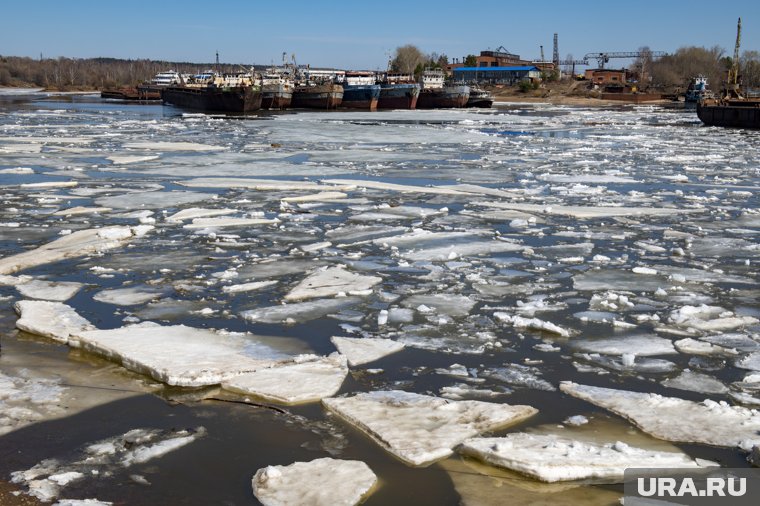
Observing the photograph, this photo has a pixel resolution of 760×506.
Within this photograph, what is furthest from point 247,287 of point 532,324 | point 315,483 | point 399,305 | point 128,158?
point 128,158

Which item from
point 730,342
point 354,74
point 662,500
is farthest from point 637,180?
point 354,74

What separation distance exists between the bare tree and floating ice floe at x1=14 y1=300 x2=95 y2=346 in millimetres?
98019

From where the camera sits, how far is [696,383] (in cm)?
391

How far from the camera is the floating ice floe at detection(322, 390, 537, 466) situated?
124 inches

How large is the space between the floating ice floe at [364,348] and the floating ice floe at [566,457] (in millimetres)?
1163

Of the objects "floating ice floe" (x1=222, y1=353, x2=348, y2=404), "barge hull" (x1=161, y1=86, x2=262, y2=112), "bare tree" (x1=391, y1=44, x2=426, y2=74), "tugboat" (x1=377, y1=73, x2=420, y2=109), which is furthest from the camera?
"bare tree" (x1=391, y1=44, x2=426, y2=74)

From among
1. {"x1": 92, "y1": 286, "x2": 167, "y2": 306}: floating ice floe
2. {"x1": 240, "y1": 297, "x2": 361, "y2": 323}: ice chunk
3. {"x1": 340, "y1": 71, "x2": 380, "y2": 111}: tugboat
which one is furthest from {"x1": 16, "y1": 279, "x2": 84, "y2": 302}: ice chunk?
{"x1": 340, "y1": 71, "x2": 380, "y2": 111}: tugboat

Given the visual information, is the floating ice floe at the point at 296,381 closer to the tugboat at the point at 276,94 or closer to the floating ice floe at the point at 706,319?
the floating ice floe at the point at 706,319

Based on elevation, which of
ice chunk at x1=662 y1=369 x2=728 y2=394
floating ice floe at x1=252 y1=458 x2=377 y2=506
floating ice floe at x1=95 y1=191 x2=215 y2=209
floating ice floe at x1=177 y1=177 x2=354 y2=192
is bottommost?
floating ice floe at x1=252 y1=458 x2=377 y2=506

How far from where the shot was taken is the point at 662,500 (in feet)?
9.03

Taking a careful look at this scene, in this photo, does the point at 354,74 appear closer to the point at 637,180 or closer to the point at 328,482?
the point at 637,180

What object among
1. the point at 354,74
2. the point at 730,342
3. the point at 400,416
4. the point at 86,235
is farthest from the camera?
the point at 354,74

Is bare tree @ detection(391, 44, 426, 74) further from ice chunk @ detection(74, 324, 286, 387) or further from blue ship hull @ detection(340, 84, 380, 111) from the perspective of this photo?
ice chunk @ detection(74, 324, 286, 387)

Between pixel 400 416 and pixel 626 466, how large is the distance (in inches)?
39.4
